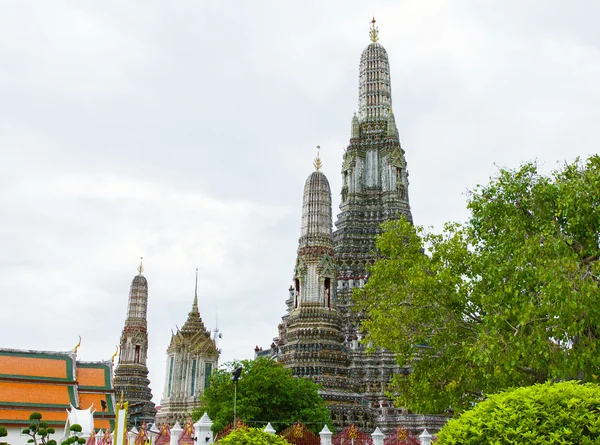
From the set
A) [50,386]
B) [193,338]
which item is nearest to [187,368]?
[193,338]

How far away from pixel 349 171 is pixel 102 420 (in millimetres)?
29329

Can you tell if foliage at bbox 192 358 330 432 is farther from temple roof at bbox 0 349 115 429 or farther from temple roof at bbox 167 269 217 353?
temple roof at bbox 167 269 217 353

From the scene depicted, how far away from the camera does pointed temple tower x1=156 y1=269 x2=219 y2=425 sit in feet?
161

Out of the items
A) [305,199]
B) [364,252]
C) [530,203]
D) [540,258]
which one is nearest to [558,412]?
[540,258]

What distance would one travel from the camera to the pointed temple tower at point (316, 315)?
36.2 meters

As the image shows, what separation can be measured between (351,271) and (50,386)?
22.2 m

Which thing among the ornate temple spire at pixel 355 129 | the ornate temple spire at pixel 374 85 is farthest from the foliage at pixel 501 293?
the ornate temple spire at pixel 374 85

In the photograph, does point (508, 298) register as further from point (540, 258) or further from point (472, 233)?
point (472, 233)

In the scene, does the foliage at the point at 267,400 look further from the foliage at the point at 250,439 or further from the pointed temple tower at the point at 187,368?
the pointed temple tower at the point at 187,368

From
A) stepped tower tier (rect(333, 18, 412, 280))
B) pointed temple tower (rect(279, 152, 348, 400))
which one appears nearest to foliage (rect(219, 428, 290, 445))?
pointed temple tower (rect(279, 152, 348, 400))

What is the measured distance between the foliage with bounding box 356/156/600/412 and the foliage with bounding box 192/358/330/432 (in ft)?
25.9

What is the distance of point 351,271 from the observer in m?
45.0

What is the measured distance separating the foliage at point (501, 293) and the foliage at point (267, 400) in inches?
311

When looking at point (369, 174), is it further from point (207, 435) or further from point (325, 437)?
point (207, 435)
